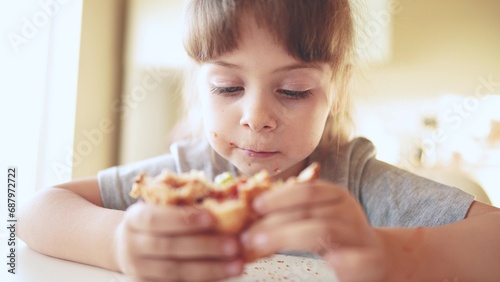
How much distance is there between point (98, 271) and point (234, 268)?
0.31m

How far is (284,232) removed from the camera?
42 cm

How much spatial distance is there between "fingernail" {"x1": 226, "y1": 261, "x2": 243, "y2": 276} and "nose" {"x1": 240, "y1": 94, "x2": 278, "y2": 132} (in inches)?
13.0

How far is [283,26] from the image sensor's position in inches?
29.1

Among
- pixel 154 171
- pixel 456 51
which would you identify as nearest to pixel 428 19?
pixel 456 51

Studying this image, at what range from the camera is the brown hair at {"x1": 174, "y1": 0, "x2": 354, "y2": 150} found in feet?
2.43

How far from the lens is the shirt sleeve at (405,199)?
818 mm

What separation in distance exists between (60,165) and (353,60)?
0.88 meters

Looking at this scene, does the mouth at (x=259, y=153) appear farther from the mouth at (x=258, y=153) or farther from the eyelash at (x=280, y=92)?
the eyelash at (x=280, y=92)

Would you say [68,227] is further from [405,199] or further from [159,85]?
[159,85]

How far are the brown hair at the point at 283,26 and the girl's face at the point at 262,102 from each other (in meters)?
0.02

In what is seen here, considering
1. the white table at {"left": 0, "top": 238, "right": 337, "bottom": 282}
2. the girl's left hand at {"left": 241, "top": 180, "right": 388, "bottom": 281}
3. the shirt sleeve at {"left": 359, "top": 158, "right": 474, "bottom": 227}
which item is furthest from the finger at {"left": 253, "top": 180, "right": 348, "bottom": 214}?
the shirt sleeve at {"left": 359, "top": 158, "right": 474, "bottom": 227}

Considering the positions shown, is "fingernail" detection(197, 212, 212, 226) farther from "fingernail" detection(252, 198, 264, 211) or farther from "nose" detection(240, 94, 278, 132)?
"nose" detection(240, 94, 278, 132)

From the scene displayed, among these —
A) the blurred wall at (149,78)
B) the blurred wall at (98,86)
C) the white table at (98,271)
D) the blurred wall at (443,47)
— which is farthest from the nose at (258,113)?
the blurred wall at (443,47)

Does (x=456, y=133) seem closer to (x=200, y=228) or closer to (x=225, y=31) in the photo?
(x=225, y=31)
